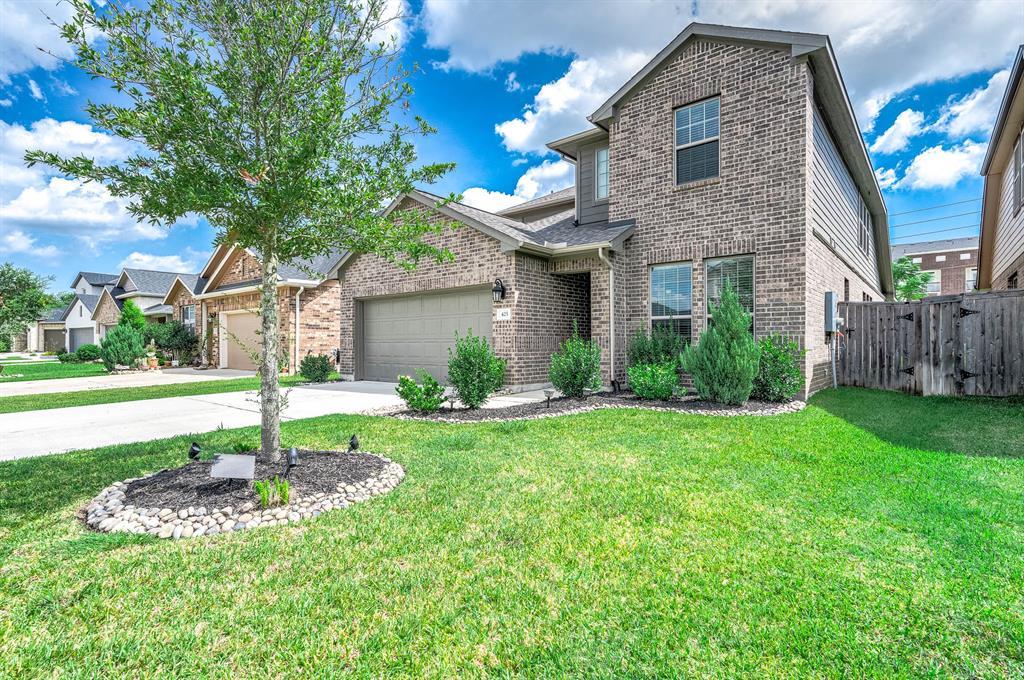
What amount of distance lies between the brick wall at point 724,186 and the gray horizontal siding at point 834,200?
70 cm

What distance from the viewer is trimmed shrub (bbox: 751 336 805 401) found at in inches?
307

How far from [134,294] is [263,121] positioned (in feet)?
106

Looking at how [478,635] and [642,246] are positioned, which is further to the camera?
[642,246]

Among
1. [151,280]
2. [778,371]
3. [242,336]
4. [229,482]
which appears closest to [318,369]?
[242,336]

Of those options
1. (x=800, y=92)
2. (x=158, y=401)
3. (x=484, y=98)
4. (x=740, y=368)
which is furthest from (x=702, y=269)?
(x=158, y=401)

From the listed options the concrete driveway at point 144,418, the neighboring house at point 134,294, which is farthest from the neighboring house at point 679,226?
the neighboring house at point 134,294

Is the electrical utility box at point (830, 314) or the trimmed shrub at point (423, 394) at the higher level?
the electrical utility box at point (830, 314)

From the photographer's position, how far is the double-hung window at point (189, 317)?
21656mm

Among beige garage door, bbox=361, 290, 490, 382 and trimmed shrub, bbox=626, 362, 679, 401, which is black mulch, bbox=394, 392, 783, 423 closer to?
trimmed shrub, bbox=626, 362, 679, 401

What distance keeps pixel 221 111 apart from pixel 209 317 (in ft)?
65.2

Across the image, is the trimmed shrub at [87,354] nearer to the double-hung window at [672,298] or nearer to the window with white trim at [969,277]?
the double-hung window at [672,298]

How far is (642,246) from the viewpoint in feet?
32.2

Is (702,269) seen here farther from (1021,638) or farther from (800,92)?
(1021,638)

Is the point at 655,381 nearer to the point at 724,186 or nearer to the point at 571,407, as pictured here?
the point at 571,407
